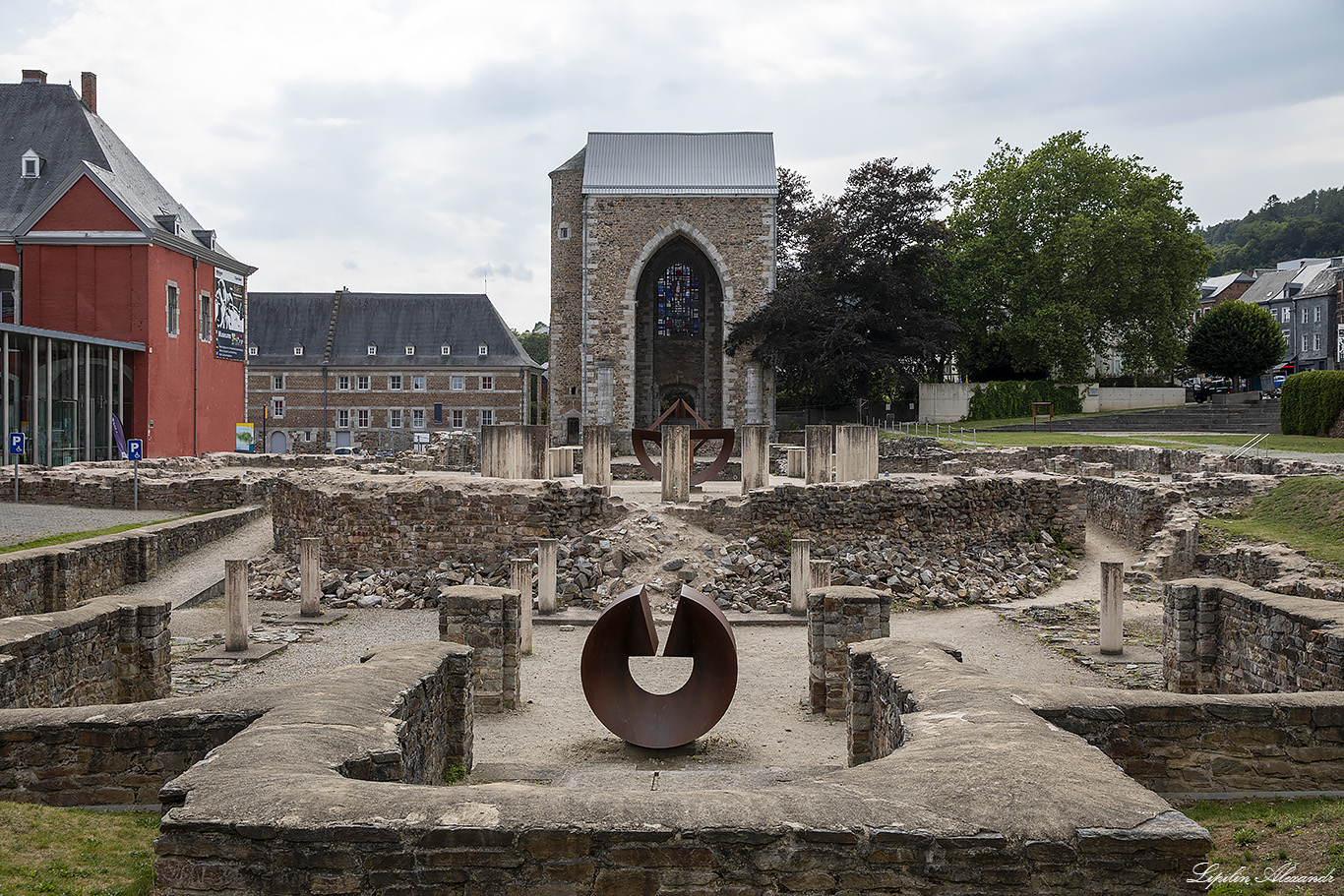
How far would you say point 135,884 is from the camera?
4.68 m

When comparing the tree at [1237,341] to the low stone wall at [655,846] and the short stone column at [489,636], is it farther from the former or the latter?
the low stone wall at [655,846]

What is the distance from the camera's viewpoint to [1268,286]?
250 ft

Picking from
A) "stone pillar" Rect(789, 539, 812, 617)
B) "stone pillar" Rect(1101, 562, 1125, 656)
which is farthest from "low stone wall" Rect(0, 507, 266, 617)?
"stone pillar" Rect(1101, 562, 1125, 656)

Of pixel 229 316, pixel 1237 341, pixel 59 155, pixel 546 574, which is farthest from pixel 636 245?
pixel 1237 341

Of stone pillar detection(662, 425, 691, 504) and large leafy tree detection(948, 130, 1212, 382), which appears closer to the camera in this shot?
stone pillar detection(662, 425, 691, 504)

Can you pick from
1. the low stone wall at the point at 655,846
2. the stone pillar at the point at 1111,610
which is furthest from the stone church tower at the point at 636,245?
the low stone wall at the point at 655,846

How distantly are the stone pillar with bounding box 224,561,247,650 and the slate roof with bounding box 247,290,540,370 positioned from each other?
1760 inches

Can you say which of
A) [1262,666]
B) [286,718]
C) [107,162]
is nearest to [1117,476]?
[1262,666]

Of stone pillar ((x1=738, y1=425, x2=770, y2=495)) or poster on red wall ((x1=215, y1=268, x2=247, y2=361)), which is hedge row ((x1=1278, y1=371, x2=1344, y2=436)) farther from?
poster on red wall ((x1=215, y1=268, x2=247, y2=361))

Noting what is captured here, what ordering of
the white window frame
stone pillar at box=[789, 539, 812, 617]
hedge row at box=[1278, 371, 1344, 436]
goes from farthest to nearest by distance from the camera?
the white window frame, hedge row at box=[1278, 371, 1344, 436], stone pillar at box=[789, 539, 812, 617]

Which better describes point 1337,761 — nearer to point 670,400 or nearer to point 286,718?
point 286,718

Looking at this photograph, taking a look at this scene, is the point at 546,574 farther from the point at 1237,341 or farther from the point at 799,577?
the point at 1237,341

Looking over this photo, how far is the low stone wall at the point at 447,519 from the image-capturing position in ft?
58.5

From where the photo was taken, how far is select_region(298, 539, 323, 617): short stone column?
15.2 meters
